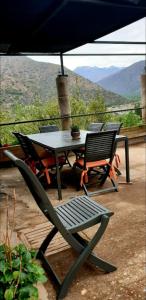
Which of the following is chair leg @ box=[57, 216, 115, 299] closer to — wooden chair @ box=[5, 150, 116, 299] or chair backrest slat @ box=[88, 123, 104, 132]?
wooden chair @ box=[5, 150, 116, 299]

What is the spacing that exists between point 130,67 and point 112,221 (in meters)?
38.7

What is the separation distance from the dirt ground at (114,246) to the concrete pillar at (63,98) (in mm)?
2756

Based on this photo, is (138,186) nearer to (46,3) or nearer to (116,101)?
(46,3)

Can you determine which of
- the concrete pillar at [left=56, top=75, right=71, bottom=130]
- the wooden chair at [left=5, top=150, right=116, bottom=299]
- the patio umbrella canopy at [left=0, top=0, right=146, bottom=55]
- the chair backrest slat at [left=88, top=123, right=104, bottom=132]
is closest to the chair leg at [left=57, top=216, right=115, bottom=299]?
the wooden chair at [left=5, top=150, right=116, bottom=299]

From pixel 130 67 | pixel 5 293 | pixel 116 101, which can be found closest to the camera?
pixel 5 293

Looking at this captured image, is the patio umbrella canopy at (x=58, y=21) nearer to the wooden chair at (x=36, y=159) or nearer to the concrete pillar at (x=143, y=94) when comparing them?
the wooden chair at (x=36, y=159)

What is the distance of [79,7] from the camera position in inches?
176

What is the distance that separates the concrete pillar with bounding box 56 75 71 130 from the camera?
7.05 meters

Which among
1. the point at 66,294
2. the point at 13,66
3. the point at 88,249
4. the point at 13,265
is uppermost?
the point at 13,66

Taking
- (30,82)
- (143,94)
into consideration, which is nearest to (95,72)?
(30,82)

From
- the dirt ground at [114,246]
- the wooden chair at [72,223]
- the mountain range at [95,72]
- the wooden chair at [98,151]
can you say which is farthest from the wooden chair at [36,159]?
the mountain range at [95,72]

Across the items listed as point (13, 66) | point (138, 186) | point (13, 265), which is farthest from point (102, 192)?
point (13, 66)

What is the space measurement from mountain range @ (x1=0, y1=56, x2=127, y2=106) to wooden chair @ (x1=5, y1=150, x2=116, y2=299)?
725 inches

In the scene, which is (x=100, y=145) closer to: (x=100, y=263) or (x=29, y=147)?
(x=29, y=147)
